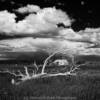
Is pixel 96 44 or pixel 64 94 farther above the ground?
A: pixel 96 44

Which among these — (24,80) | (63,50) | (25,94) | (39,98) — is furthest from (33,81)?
(39,98)

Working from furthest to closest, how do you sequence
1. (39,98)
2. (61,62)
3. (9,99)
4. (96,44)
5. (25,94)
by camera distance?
(61,62), (96,44), (25,94), (39,98), (9,99)

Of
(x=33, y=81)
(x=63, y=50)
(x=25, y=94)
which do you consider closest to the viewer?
(x=25, y=94)

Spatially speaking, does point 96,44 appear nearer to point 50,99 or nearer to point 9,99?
point 50,99

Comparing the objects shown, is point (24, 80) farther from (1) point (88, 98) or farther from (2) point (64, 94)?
(1) point (88, 98)

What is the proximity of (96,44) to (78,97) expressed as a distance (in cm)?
616

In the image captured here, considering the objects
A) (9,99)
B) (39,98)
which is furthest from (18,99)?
(39,98)

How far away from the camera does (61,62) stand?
75688mm

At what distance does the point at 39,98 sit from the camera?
1460cm

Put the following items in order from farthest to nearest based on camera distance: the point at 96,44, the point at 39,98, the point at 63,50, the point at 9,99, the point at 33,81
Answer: the point at 33,81 → the point at 63,50 → the point at 96,44 → the point at 39,98 → the point at 9,99

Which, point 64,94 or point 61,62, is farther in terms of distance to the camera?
point 61,62

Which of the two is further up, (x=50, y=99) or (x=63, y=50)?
(x=63, y=50)

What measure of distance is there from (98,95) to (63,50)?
20.9 feet

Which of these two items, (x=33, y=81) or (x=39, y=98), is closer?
(x=39, y=98)
